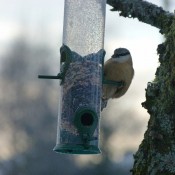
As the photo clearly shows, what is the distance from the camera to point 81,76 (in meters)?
7.38

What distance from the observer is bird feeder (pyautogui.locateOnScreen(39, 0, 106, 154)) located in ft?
23.5

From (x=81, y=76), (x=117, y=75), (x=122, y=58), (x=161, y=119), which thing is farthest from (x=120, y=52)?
(x=161, y=119)

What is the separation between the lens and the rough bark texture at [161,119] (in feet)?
20.3

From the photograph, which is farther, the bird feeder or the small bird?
the small bird

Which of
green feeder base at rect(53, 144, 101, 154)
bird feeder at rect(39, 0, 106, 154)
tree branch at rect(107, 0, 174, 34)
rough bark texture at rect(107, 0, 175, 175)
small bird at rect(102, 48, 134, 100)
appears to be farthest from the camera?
small bird at rect(102, 48, 134, 100)

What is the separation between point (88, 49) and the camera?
748 cm

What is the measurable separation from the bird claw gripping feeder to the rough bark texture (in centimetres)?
79

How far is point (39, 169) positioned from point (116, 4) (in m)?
21.8

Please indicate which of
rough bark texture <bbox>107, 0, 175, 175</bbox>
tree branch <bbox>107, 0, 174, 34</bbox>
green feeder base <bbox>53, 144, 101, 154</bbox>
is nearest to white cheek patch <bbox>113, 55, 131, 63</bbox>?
tree branch <bbox>107, 0, 174, 34</bbox>

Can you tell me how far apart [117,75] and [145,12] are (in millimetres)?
1286

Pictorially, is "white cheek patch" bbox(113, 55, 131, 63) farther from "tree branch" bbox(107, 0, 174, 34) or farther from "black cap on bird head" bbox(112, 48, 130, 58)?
"tree branch" bbox(107, 0, 174, 34)

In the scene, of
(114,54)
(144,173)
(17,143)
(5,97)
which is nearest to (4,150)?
(17,143)

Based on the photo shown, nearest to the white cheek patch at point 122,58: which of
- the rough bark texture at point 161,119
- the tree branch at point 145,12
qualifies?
the tree branch at point 145,12

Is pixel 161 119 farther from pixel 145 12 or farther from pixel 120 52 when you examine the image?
pixel 120 52
